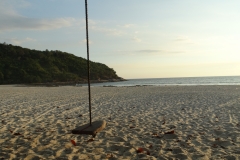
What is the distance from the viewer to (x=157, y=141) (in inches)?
200

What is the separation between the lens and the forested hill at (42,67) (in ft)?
206

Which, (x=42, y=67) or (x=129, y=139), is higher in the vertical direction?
(x=42, y=67)

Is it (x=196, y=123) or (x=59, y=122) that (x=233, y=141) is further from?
Answer: (x=59, y=122)

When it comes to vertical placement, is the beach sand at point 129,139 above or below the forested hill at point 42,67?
below

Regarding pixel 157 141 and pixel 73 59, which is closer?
pixel 157 141

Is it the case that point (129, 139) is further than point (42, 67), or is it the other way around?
point (42, 67)

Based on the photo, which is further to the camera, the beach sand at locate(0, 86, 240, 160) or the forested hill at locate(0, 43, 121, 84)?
the forested hill at locate(0, 43, 121, 84)

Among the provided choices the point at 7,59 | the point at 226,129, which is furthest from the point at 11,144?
the point at 7,59

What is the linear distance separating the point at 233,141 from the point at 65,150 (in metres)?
3.51

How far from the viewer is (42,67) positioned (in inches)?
3054

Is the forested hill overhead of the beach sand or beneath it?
overhead

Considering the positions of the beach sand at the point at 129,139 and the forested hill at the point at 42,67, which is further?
the forested hill at the point at 42,67

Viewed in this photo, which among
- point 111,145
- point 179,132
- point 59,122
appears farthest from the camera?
point 59,122

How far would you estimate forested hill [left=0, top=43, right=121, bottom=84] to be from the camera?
2474 inches
